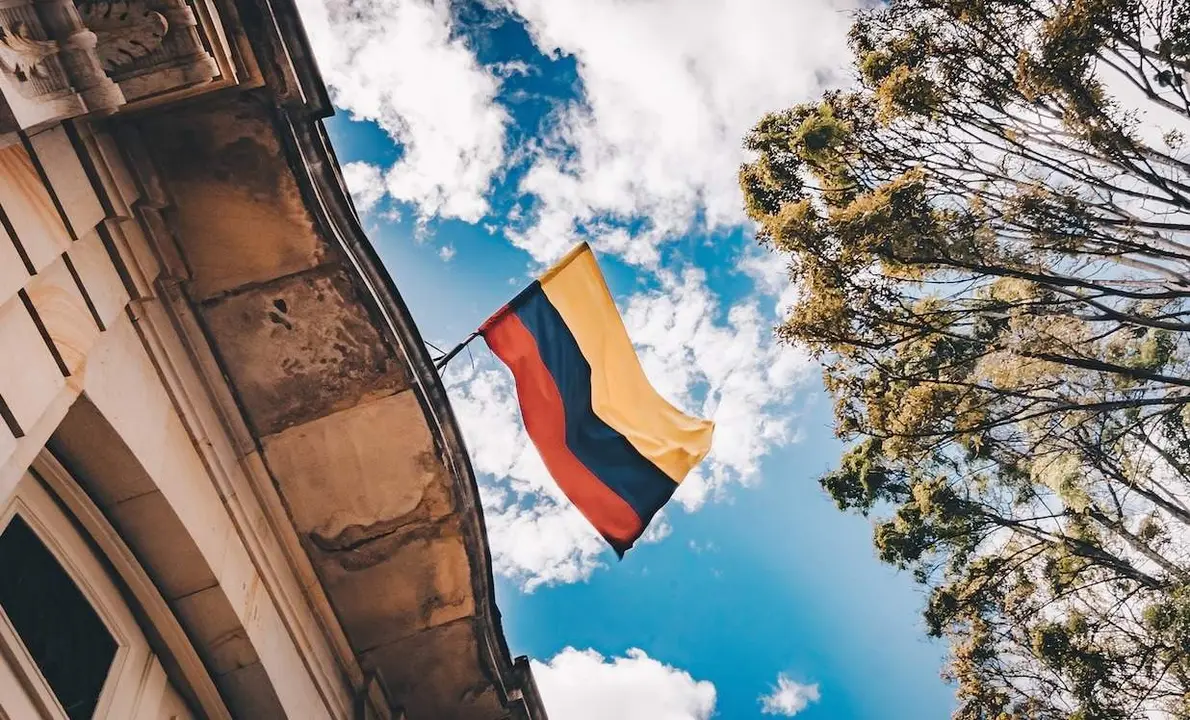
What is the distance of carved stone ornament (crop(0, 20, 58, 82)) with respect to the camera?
2.34m

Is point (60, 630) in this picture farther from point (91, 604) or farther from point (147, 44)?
point (147, 44)

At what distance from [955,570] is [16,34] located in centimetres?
1371

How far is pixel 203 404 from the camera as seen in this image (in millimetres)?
4211

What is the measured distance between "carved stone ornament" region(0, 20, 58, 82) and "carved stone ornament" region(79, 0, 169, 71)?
0.41 m

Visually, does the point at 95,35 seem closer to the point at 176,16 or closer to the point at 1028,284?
the point at 176,16

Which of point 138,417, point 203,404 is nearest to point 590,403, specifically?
point 203,404

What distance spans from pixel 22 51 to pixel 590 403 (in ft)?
13.2

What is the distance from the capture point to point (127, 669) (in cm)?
363

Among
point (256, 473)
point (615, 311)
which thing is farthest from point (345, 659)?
point (615, 311)

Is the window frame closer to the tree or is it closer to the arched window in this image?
the arched window

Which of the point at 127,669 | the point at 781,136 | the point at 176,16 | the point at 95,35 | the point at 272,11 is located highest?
the point at 781,136

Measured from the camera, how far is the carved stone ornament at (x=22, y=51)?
2.34 meters

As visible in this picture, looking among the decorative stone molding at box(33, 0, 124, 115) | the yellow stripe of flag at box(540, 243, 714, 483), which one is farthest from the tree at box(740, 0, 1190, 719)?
the decorative stone molding at box(33, 0, 124, 115)

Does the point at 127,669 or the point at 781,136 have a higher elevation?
the point at 781,136
